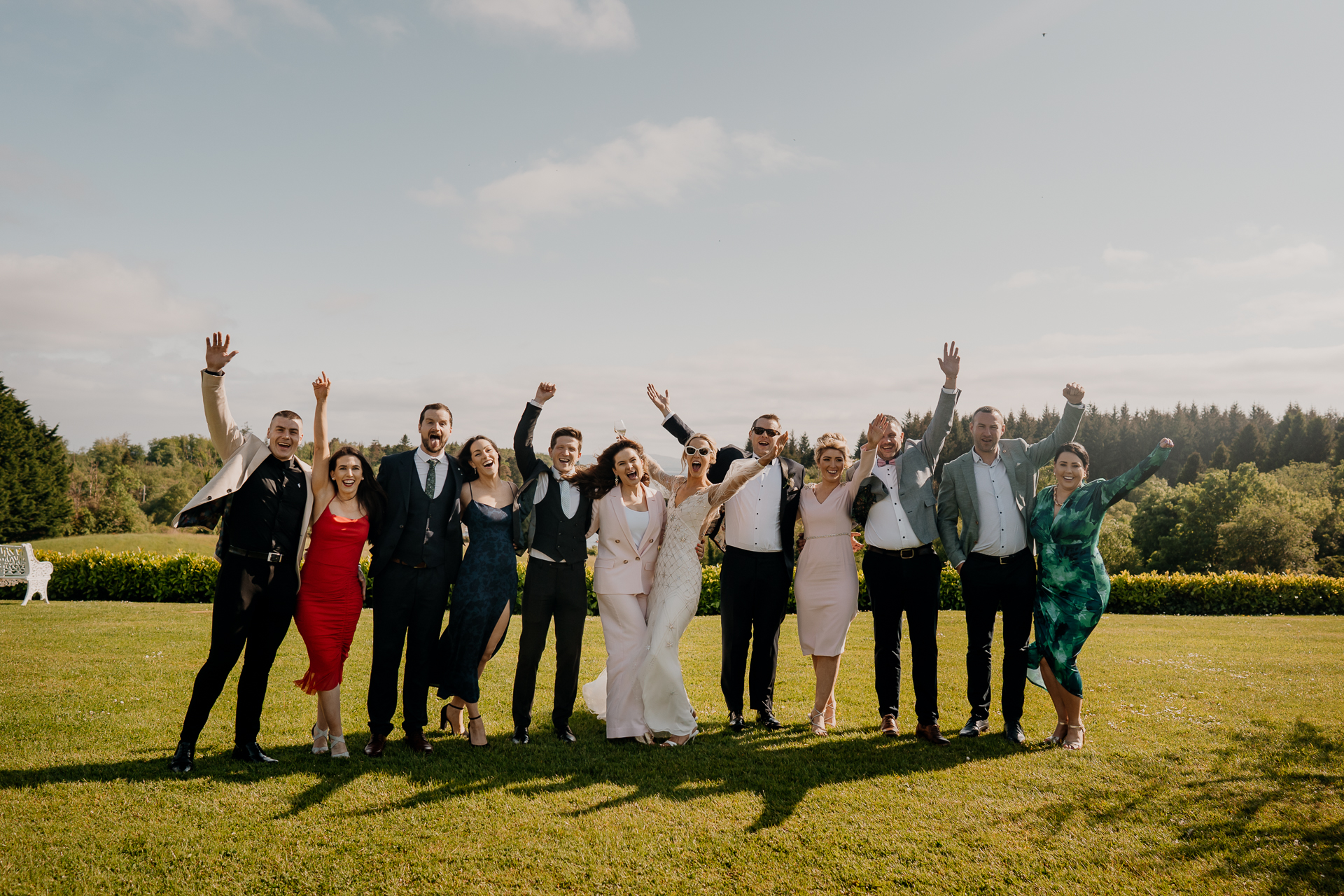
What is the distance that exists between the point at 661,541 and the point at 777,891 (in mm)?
3089

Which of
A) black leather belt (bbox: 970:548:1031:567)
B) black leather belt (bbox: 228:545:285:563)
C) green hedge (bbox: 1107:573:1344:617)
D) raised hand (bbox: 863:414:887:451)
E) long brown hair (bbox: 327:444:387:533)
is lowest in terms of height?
green hedge (bbox: 1107:573:1344:617)

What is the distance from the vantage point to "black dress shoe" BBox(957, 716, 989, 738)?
6.33 meters

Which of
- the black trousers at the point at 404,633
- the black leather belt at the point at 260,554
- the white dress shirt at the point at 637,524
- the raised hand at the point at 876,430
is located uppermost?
the raised hand at the point at 876,430

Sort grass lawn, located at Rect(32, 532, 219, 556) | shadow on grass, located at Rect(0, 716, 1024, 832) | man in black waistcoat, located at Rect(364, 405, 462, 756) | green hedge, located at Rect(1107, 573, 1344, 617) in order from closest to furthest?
1. shadow on grass, located at Rect(0, 716, 1024, 832)
2. man in black waistcoat, located at Rect(364, 405, 462, 756)
3. green hedge, located at Rect(1107, 573, 1344, 617)
4. grass lawn, located at Rect(32, 532, 219, 556)

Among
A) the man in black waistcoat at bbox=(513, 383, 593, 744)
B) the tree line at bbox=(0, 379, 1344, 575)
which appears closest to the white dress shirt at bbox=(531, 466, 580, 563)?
the man in black waistcoat at bbox=(513, 383, 593, 744)

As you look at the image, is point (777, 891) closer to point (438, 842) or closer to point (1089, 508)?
point (438, 842)

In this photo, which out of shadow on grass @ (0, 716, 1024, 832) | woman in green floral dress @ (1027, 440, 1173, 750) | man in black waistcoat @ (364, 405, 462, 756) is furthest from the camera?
woman in green floral dress @ (1027, 440, 1173, 750)

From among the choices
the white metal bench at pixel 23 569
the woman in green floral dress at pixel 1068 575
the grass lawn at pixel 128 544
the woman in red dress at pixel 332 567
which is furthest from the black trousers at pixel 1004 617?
the grass lawn at pixel 128 544

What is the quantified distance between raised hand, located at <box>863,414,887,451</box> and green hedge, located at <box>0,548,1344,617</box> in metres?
11.9

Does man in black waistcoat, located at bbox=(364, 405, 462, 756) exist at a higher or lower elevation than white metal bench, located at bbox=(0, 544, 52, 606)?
higher

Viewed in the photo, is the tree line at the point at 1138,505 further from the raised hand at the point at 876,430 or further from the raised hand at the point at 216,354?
the raised hand at the point at 216,354

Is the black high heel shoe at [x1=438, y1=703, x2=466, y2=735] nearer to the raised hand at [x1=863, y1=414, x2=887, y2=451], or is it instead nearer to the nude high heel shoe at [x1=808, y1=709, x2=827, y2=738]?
the nude high heel shoe at [x1=808, y1=709, x2=827, y2=738]

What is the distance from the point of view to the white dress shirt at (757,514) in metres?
6.45

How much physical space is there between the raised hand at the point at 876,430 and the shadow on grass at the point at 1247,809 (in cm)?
273
